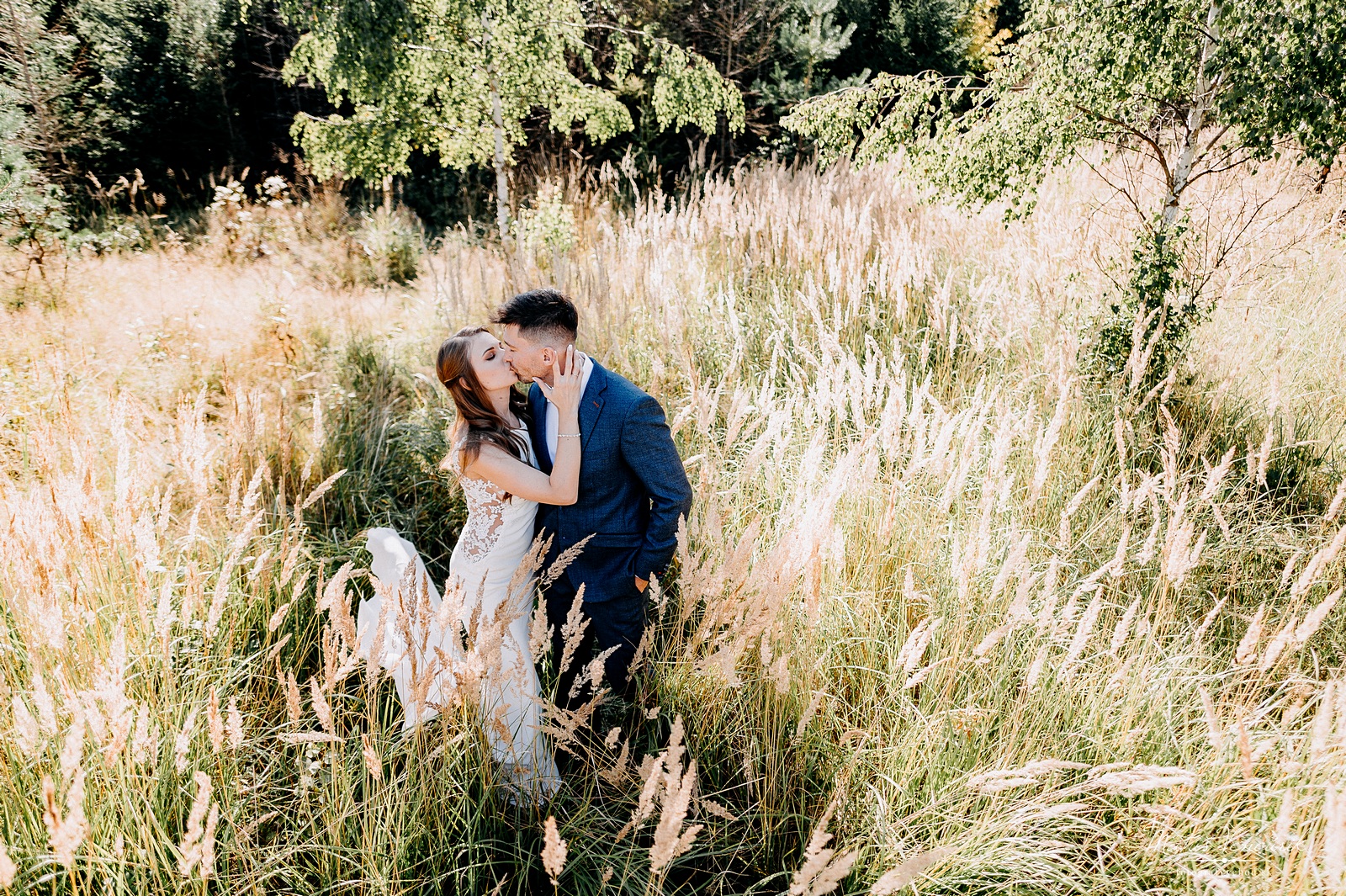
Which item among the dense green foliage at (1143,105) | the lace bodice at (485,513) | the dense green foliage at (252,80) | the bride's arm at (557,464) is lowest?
the lace bodice at (485,513)

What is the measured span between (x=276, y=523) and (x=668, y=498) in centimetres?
197

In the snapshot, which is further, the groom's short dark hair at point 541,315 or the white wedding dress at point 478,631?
the groom's short dark hair at point 541,315

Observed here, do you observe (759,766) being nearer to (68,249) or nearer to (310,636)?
(310,636)

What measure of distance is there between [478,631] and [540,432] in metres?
0.93

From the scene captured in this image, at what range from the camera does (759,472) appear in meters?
3.05

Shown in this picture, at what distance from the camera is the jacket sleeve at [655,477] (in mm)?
2145

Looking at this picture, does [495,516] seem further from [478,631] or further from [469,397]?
[478,631]

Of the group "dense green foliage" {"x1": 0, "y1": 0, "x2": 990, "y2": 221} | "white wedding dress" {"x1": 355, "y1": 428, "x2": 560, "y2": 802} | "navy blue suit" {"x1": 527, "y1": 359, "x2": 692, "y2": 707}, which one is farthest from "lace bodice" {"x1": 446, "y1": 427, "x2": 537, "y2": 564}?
"dense green foliage" {"x1": 0, "y1": 0, "x2": 990, "y2": 221}

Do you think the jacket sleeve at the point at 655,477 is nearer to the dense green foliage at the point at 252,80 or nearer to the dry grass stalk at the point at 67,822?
the dry grass stalk at the point at 67,822

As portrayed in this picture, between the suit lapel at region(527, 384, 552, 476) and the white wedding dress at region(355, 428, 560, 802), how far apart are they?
1.6 inches

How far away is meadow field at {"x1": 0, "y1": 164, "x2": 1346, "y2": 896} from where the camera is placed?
1546 mm

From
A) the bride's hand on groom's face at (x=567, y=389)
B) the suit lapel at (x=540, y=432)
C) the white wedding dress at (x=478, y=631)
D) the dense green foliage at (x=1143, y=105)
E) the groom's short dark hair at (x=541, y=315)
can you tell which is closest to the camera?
the white wedding dress at (x=478, y=631)

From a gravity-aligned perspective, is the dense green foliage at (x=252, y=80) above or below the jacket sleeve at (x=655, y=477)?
above

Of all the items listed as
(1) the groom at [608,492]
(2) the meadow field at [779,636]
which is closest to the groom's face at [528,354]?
(1) the groom at [608,492]
